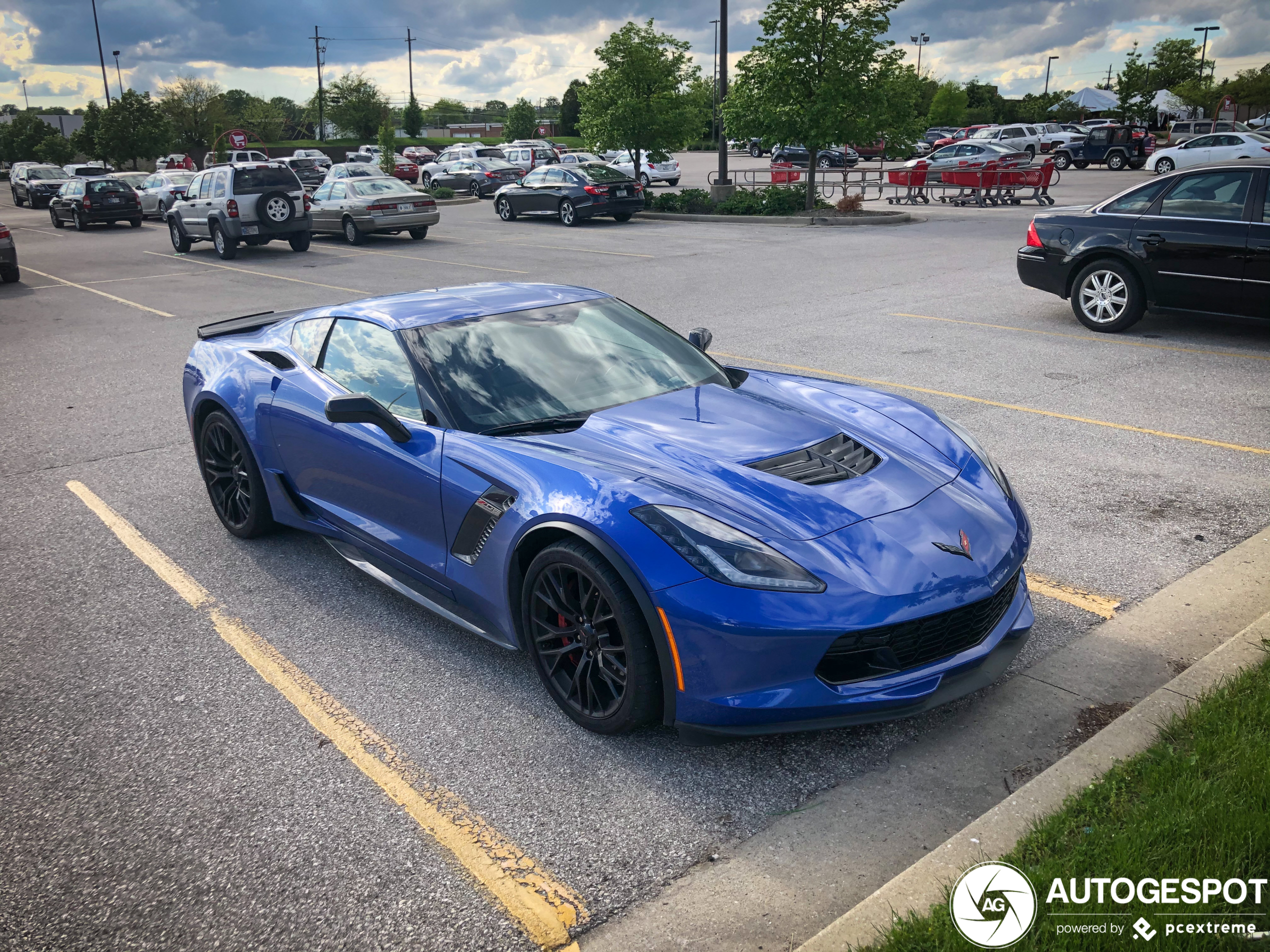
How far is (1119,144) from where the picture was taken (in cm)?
4016

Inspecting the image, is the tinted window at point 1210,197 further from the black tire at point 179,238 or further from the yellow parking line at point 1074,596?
the black tire at point 179,238

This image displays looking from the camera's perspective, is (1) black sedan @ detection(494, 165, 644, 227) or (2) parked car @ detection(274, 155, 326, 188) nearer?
(1) black sedan @ detection(494, 165, 644, 227)

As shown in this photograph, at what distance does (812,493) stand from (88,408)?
25.0 ft

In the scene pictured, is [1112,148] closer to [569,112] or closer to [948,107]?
[948,107]

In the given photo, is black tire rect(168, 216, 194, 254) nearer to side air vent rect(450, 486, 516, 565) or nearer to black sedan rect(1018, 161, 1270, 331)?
black sedan rect(1018, 161, 1270, 331)

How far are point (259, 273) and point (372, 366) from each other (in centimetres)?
1495

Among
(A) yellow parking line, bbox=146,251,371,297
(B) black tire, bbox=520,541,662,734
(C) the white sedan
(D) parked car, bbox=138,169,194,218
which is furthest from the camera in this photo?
(D) parked car, bbox=138,169,194,218

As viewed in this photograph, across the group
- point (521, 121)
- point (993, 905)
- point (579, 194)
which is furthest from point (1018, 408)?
point (521, 121)

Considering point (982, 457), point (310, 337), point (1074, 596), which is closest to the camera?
point (982, 457)

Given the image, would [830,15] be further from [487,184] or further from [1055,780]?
[1055,780]

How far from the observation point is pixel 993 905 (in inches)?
97.3

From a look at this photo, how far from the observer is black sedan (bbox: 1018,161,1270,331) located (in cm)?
889

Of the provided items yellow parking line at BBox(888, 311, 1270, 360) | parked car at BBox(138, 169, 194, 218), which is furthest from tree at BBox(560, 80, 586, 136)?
yellow parking line at BBox(888, 311, 1270, 360)

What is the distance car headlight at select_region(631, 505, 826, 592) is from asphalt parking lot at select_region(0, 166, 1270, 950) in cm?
71
